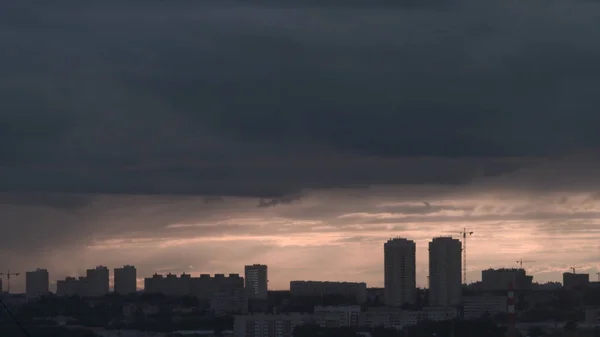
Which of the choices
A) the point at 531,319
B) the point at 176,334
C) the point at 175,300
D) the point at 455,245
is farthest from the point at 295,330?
the point at 455,245

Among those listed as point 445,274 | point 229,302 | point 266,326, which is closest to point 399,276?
point 445,274

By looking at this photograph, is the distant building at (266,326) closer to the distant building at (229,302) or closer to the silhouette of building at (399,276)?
the distant building at (229,302)

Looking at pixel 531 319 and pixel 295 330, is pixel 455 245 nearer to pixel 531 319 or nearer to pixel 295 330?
pixel 531 319

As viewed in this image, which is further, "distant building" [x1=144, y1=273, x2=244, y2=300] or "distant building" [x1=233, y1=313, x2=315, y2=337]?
"distant building" [x1=144, y1=273, x2=244, y2=300]

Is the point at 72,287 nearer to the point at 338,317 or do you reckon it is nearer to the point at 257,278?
the point at 257,278

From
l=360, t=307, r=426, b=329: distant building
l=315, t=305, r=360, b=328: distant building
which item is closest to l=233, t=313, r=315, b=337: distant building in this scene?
l=315, t=305, r=360, b=328: distant building

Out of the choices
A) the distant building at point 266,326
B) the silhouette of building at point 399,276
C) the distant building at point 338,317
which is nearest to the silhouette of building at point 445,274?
the silhouette of building at point 399,276

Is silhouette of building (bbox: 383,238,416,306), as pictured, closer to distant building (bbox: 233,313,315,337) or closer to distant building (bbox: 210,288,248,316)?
distant building (bbox: 210,288,248,316)
